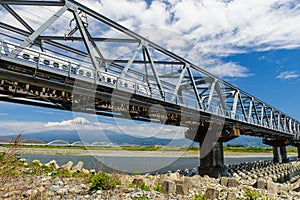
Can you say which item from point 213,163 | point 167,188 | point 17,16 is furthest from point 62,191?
point 213,163

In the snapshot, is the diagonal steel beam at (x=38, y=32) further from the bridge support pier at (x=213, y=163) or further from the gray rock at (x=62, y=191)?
A: the bridge support pier at (x=213, y=163)

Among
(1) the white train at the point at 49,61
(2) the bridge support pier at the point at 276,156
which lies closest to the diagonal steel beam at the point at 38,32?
(1) the white train at the point at 49,61

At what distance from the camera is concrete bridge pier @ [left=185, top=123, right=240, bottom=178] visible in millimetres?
25766

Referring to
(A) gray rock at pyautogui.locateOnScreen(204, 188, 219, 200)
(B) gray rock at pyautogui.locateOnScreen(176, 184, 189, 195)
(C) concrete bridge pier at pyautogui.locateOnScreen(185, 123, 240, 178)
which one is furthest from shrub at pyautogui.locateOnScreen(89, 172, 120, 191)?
(C) concrete bridge pier at pyautogui.locateOnScreen(185, 123, 240, 178)

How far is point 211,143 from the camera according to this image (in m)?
26.8

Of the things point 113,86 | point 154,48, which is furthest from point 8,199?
point 154,48

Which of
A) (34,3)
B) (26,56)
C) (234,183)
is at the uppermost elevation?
(34,3)

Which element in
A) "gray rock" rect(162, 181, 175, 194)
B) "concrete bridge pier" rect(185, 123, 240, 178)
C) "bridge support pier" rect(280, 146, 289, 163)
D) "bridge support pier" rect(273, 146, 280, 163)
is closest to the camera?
"gray rock" rect(162, 181, 175, 194)

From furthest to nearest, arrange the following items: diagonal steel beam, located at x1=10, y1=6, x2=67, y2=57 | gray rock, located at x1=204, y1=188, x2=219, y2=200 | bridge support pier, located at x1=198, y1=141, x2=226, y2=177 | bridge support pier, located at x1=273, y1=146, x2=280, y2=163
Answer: bridge support pier, located at x1=273, y1=146, x2=280, y2=163
bridge support pier, located at x1=198, y1=141, x2=226, y2=177
diagonal steel beam, located at x1=10, y1=6, x2=67, y2=57
gray rock, located at x1=204, y1=188, x2=219, y2=200

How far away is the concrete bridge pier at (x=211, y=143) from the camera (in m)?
25.8

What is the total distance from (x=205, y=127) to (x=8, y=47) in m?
21.3

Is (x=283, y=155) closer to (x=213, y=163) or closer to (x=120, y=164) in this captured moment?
(x=213, y=163)

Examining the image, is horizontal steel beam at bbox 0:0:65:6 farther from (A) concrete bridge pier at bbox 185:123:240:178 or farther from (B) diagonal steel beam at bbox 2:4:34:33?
(A) concrete bridge pier at bbox 185:123:240:178

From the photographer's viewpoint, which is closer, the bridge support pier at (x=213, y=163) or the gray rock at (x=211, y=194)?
the gray rock at (x=211, y=194)
